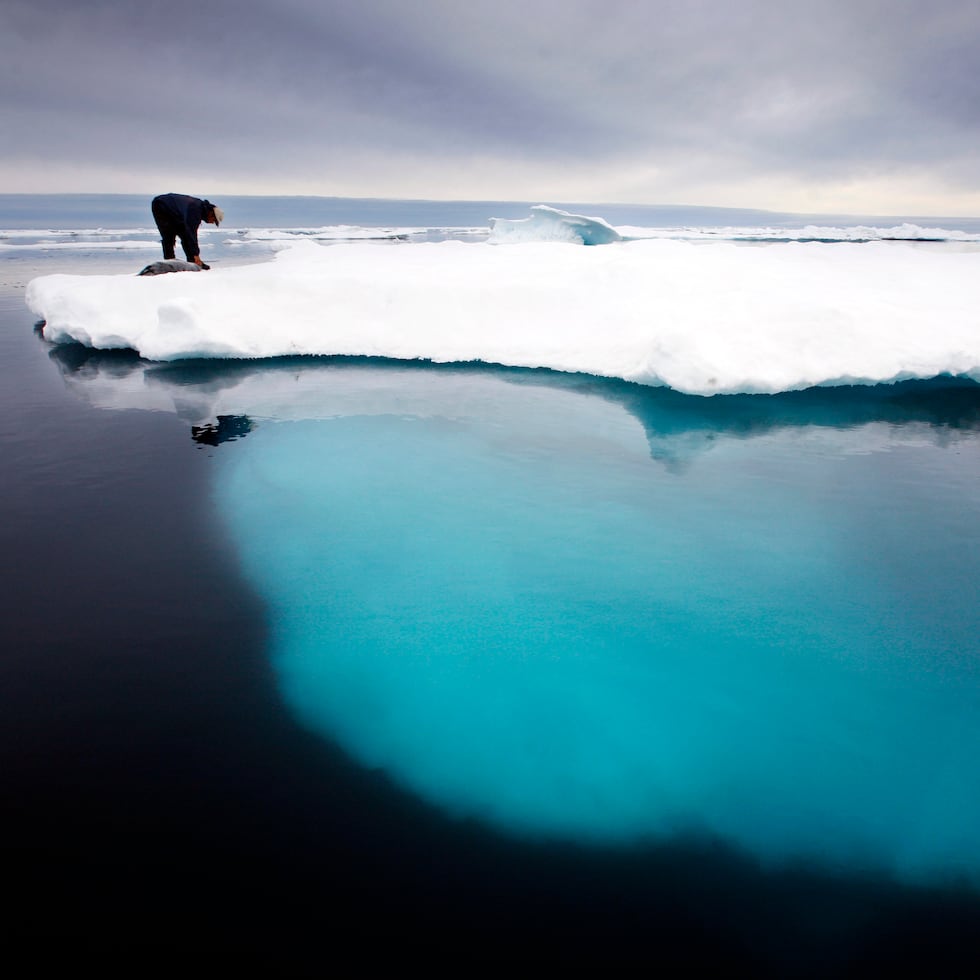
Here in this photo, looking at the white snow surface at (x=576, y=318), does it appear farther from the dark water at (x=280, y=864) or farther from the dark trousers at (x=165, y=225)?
the dark water at (x=280, y=864)

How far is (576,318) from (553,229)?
40.9ft

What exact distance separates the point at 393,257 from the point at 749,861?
10949mm

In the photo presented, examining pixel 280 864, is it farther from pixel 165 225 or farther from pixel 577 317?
pixel 165 225

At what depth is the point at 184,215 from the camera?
370 inches

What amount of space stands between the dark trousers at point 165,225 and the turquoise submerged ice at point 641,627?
5968 millimetres

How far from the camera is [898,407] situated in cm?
648

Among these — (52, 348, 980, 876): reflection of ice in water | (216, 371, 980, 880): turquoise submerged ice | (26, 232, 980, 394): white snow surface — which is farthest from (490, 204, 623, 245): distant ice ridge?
(216, 371, 980, 880): turquoise submerged ice

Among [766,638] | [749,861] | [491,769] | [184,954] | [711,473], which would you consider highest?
[711,473]

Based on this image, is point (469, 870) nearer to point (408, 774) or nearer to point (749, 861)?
point (408, 774)

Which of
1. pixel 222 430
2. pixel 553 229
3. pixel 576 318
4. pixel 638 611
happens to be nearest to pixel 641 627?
pixel 638 611

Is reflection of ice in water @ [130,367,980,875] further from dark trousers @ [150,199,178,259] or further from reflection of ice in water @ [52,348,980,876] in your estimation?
dark trousers @ [150,199,178,259]

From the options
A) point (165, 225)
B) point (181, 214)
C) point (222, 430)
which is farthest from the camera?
point (165, 225)

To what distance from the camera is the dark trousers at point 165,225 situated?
30.5 ft

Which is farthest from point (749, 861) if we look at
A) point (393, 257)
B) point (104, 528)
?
point (393, 257)
